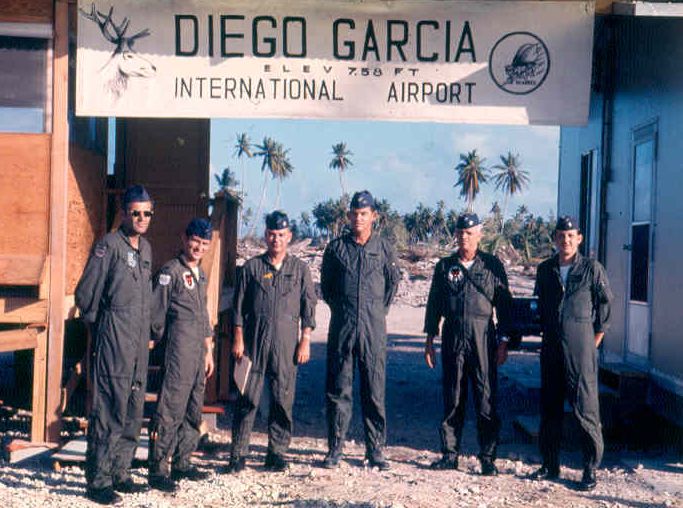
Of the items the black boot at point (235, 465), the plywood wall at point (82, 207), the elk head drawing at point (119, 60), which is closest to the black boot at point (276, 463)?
the black boot at point (235, 465)

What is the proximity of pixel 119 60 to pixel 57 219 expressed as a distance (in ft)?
4.83

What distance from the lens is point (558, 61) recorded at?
6.91m

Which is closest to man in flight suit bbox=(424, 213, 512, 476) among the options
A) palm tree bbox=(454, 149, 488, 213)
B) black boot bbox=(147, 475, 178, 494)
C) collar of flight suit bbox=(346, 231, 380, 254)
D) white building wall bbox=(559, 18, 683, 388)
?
collar of flight suit bbox=(346, 231, 380, 254)

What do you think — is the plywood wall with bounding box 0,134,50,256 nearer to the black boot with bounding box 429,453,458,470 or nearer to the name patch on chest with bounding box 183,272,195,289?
the name patch on chest with bounding box 183,272,195,289

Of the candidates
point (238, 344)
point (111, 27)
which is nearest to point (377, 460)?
point (238, 344)

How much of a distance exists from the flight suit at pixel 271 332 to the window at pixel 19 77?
2.47 meters

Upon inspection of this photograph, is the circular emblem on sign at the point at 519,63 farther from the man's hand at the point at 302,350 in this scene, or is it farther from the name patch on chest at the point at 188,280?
the name patch on chest at the point at 188,280

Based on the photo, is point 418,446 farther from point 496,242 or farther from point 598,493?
point 496,242

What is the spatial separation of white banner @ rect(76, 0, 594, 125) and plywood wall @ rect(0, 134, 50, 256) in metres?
0.61

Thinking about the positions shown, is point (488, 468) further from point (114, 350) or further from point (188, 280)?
point (114, 350)

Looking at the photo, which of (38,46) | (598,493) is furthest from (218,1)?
(598,493)

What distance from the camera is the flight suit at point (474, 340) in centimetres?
651

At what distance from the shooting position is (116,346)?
5.55 m

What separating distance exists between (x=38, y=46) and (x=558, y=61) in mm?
4500
